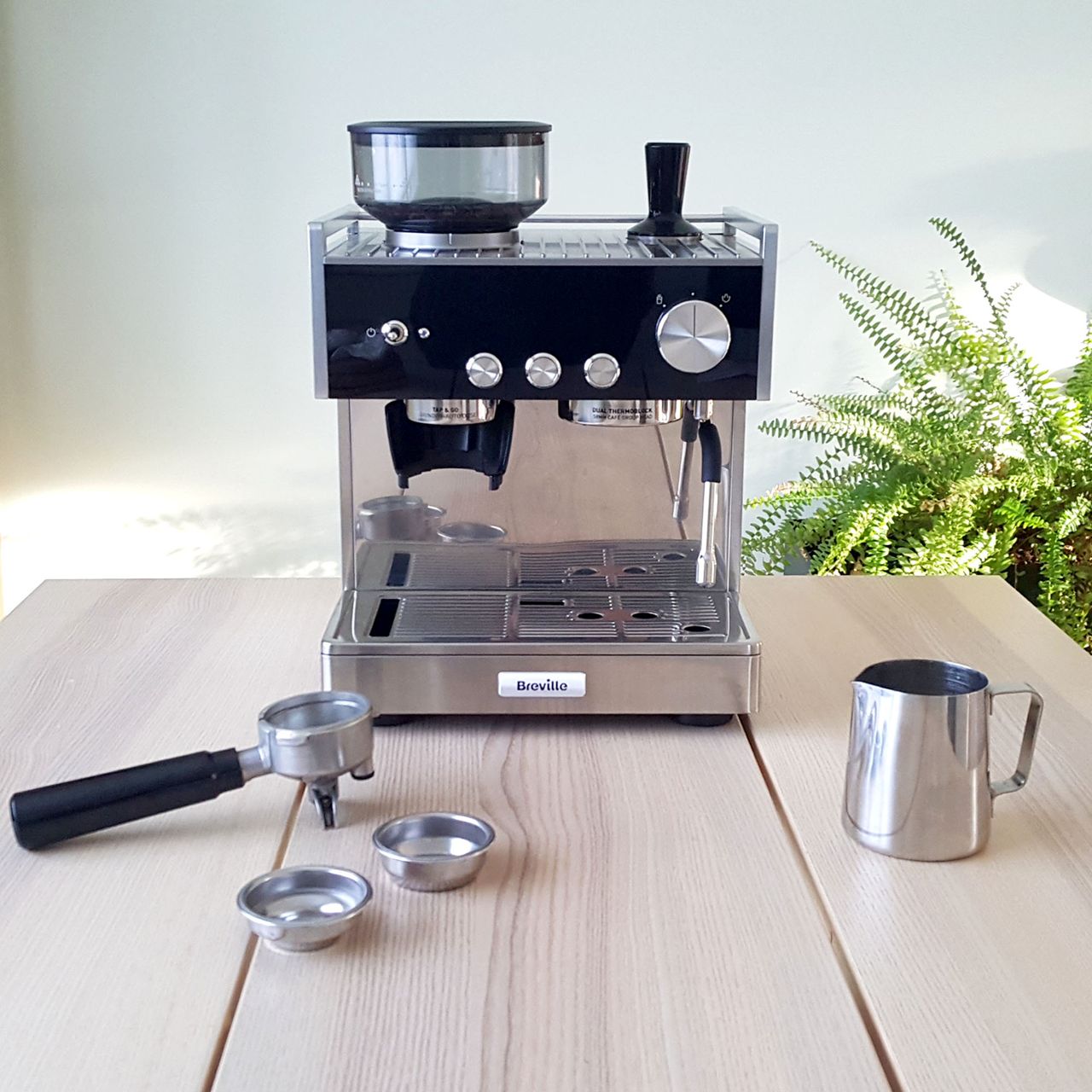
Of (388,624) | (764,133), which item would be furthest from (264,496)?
(388,624)

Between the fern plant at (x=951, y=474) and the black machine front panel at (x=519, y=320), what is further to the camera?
the fern plant at (x=951, y=474)

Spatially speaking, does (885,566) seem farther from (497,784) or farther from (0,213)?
(0,213)

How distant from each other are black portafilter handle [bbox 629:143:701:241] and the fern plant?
0.90 m

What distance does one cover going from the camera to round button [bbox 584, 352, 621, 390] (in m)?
1.04

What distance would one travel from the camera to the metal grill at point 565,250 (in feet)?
3.41

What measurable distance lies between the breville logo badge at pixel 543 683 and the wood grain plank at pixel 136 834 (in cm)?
20

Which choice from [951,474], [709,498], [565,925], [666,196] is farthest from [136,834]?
[951,474]

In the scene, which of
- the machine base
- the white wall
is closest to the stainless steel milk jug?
the machine base

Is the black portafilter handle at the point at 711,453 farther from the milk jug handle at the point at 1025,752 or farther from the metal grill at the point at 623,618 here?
the milk jug handle at the point at 1025,752

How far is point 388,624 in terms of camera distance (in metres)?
1.14

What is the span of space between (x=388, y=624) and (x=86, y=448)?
140 cm

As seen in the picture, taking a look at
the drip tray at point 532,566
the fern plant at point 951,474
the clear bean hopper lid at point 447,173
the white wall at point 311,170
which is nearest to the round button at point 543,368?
the clear bean hopper lid at point 447,173

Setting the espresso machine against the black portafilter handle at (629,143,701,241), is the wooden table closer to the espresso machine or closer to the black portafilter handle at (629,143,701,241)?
the espresso machine

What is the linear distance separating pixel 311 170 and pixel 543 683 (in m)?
1.44
